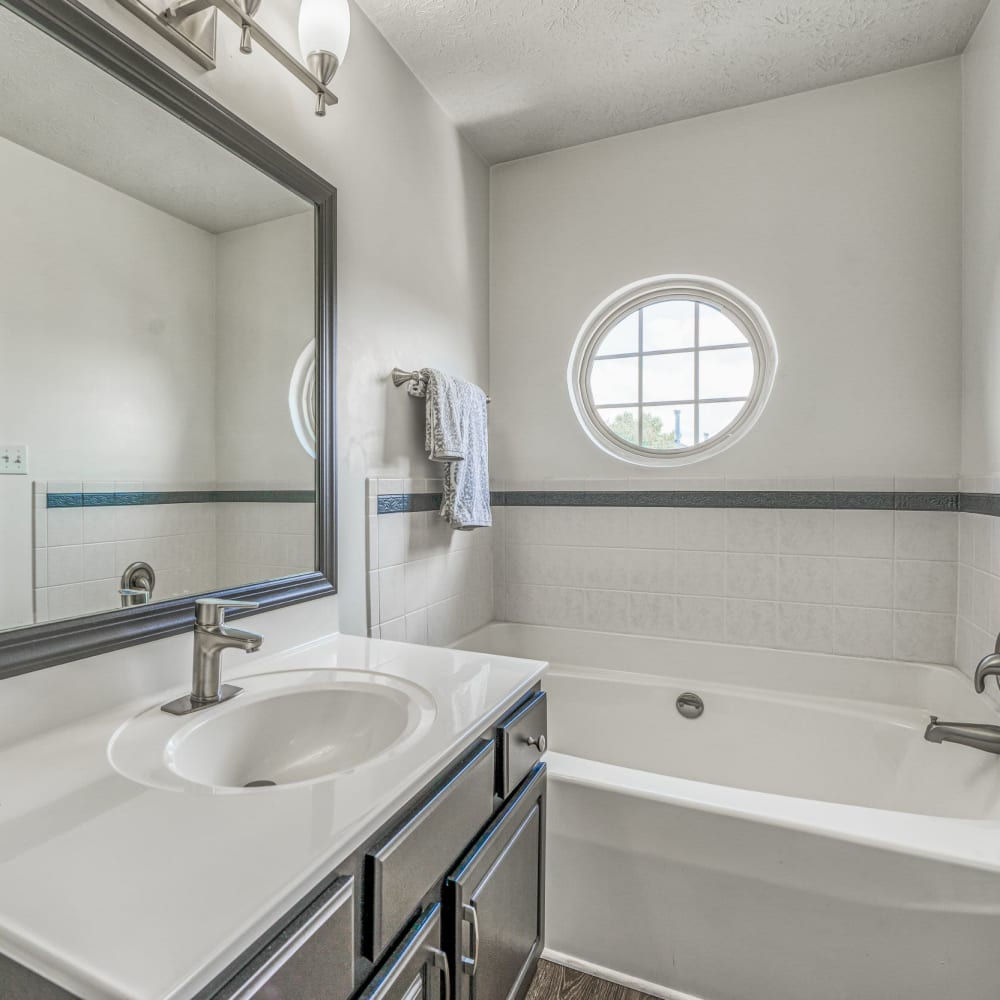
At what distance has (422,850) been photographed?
823 millimetres

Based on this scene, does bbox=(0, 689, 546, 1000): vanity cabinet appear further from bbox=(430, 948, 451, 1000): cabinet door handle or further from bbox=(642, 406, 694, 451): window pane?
bbox=(642, 406, 694, 451): window pane

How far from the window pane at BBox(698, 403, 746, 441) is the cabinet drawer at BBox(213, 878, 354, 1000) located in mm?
2034

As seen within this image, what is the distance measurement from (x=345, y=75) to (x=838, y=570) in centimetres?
218

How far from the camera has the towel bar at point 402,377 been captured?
72.2 inches

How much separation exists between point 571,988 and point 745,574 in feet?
4.53

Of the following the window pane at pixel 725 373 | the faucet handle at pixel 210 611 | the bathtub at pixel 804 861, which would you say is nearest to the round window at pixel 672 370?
the window pane at pixel 725 373

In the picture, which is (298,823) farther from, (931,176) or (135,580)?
(931,176)

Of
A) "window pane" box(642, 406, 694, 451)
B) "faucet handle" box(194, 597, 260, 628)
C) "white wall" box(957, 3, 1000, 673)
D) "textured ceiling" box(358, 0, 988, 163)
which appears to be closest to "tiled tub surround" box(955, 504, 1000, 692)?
"white wall" box(957, 3, 1000, 673)

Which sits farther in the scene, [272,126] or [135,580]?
[272,126]

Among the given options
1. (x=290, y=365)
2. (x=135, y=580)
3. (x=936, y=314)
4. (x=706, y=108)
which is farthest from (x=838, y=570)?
(x=135, y=580)

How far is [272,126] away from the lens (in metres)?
1.39

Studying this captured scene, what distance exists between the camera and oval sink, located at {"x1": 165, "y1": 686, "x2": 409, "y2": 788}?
1.00 metres

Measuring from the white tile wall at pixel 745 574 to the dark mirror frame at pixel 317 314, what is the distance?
115 cm

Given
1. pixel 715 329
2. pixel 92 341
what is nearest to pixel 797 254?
pixel 715 329
